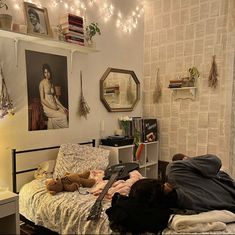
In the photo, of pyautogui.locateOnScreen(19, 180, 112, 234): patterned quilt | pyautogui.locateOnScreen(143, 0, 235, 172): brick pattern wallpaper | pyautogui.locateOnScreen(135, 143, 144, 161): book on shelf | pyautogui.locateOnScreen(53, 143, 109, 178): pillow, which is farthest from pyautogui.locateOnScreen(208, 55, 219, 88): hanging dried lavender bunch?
pyautogui.locateOnScreen(19, 180, 112, 234): patterned quilt

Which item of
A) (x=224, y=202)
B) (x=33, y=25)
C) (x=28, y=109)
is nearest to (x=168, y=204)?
(x=224, y=202)

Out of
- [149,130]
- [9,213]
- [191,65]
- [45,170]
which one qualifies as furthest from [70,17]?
Result: [9,213]

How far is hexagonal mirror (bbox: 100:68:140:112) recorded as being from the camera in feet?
11.4

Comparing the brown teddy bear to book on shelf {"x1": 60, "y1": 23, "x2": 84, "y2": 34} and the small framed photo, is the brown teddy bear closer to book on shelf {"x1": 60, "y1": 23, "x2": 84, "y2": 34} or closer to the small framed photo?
the small framed photo

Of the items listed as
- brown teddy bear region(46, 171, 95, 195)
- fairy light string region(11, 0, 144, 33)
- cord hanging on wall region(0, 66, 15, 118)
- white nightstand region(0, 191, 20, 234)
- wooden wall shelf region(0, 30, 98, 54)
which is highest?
fairy light string region(11, 0, 144, 33)

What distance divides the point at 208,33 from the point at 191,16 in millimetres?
369

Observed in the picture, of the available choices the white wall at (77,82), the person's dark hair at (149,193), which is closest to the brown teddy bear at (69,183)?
Result: the white wall at (77,82)

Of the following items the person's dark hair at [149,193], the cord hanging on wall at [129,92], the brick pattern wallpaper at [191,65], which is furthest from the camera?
the cord hanging on wall at [129,92]

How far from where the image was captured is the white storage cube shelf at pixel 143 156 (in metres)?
3.19

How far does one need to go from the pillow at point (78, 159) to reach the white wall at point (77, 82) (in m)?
0.24

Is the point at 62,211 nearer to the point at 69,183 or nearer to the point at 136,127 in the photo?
the point at 69,183

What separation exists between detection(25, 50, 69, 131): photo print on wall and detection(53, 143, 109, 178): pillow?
33 cm

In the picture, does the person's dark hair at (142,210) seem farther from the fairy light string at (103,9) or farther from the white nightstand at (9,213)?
the fairy light string at (103,9)

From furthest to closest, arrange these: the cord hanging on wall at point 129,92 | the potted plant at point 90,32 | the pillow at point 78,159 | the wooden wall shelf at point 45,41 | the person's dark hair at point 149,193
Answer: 1. the cord hanging on wall at point 129,92
2. the potted plant at point 90,32
3. the pillow at point 78,159
4. the wooden wall shelf at point 45,41
5. the person's dark hair at point 149,193
